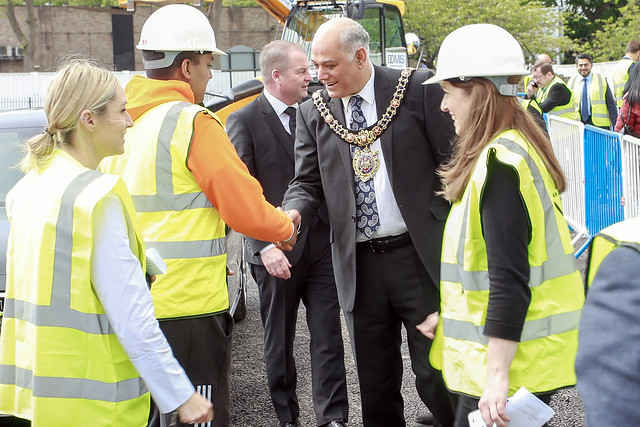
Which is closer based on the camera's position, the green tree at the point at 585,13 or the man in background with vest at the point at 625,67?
the man in background with vest at the point at 625,67

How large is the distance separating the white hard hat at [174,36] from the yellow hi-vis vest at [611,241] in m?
2.34

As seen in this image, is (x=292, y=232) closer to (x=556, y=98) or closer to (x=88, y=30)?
(x=556, y=98)

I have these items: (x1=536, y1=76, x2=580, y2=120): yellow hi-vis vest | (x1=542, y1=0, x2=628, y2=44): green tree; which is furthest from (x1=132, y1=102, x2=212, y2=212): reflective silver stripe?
(x1=542, y1=0, x2=628, y2=44): green tree

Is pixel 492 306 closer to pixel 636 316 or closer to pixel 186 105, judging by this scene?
pixel 636 316

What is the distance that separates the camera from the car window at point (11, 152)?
5652 mm

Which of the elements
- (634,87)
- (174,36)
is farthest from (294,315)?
(634,87)

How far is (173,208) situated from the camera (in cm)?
325

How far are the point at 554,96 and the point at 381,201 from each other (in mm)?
9131

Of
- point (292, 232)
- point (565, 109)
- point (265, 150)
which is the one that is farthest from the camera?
point (565, 109)

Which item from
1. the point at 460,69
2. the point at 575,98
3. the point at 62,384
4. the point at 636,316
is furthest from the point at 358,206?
the point at 575,98

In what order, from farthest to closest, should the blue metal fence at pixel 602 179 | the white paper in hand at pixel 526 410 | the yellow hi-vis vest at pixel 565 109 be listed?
the yellow hi-vis vest at pixel 565 109 < the blue metal fence at pixel 602 179 < the white paper in hand at pixel 526 410

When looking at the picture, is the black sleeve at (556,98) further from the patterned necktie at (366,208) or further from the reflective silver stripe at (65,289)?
the reflective silver stripe at (65,289)

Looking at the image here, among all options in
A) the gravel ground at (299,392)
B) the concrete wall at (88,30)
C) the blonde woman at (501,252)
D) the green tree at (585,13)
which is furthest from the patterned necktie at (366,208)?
the concrete wall at (88,30)

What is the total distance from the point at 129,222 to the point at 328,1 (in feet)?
44.7
